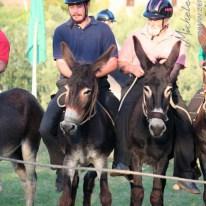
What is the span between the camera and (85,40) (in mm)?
7844

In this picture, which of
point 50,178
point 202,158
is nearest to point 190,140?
point 202,158

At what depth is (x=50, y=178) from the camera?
11539 mm

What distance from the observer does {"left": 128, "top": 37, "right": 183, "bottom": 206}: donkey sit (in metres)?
6.85

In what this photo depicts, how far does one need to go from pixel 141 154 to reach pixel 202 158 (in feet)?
2.55

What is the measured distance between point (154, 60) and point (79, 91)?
123 cm

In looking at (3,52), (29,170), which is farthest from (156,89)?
(29,170)

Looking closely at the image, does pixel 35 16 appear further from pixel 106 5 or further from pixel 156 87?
pixel 106 5

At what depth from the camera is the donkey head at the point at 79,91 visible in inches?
271

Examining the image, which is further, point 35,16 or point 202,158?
point 35,16

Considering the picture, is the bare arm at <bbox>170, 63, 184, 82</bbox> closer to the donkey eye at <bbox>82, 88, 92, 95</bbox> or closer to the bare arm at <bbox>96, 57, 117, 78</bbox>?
the bare arm at <bbox>96, 57, 117, 78</bbox>

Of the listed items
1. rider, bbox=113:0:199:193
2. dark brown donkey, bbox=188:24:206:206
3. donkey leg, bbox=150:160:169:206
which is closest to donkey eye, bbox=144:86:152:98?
rider, bbox=113:0:199:193

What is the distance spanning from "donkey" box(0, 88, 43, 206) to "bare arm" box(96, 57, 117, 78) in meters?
1.80

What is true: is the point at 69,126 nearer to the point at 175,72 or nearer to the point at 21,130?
the point at 175,72

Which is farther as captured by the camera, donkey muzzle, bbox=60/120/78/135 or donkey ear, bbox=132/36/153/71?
donkey ear, bbox=132/36/153/71
